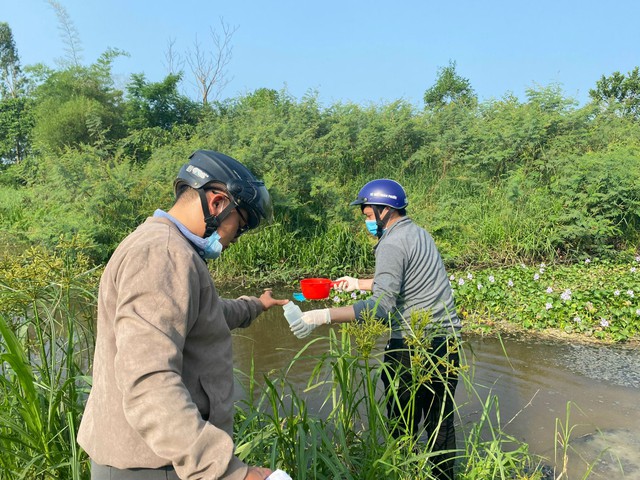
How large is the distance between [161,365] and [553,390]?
4.76 m

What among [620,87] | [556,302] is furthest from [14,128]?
[620,87]

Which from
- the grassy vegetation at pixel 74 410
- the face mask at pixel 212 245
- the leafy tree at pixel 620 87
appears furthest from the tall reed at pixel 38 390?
the leafy tree at pixel 620 87

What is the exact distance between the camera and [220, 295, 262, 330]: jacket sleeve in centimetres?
221

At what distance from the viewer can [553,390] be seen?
491 cm

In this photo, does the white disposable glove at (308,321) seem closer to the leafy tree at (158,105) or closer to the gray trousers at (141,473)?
the gray trousers at (141,473)

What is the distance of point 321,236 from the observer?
31.4 feet

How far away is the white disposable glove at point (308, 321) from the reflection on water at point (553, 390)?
0.43 m

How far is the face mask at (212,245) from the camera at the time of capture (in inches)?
59.6

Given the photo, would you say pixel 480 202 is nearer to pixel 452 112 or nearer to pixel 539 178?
pixel 539 178

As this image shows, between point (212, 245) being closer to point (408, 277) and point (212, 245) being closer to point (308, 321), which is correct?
point (308, 321)

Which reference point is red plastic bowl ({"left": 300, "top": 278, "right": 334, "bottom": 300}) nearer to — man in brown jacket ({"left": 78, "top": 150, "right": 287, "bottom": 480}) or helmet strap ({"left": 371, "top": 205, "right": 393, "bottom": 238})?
helmet strap ({"left": 371, "top": 205, "right": 393, "bottom": 238})

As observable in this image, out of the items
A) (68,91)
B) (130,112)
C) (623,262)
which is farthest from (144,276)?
(68,91)

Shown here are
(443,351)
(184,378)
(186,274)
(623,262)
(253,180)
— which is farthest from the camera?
(623,262)

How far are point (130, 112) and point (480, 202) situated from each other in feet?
44.2
